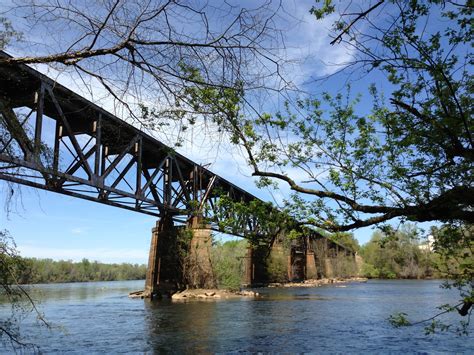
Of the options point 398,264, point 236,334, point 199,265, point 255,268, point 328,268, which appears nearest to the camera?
point 236,334

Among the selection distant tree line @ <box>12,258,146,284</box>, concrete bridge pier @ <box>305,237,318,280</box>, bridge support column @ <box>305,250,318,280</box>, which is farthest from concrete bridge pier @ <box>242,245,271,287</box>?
distant tree line @ <box>12,258,146,284</box>

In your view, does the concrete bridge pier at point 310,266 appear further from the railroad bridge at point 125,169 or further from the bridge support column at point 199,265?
the bridge support column at point 199,265

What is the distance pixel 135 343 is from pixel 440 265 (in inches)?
443

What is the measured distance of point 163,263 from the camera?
36.7 m

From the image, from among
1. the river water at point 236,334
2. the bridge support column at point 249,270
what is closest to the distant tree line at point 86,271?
the bridge support column at point 249,270

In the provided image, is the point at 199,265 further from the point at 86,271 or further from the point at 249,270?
the point at 86,271

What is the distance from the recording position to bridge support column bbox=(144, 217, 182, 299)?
118 feet

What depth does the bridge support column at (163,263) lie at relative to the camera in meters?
36.0

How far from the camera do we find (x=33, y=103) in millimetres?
17891

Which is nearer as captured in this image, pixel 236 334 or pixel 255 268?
pixel 236 334

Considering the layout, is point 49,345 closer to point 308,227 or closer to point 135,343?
point 135,343

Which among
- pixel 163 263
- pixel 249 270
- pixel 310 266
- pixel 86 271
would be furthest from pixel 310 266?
pixel 86 271

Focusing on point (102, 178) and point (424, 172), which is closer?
point (424, 172)

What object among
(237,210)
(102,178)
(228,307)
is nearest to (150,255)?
(228,307)
